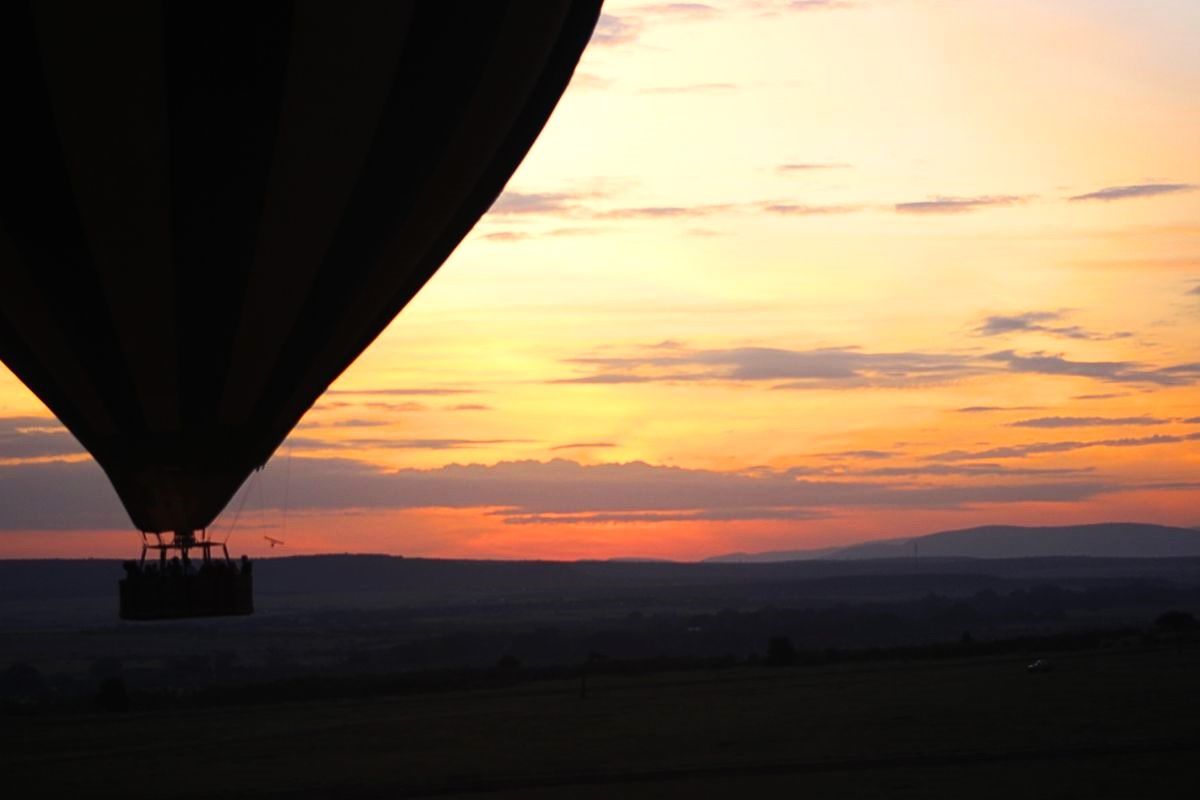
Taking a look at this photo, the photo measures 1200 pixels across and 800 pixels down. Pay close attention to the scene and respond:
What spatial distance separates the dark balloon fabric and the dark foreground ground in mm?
12113

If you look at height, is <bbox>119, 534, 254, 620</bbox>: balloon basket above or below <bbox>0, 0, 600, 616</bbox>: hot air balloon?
below

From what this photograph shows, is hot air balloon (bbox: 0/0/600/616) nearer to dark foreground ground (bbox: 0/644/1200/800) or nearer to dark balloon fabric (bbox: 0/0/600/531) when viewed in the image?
dark balloon fabric (bbox: 0/0/600/531)

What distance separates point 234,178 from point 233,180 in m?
0.04

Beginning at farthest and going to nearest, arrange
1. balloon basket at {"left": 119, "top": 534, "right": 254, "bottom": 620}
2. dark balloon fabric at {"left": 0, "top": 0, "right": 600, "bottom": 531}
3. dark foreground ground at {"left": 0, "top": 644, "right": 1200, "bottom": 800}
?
dark foreground ground at {"left": 0, "top": 644, "right": 1200, "bottom": 800} < balloon basket at {"left": 119, "top": 534, "right": 254, "bottom": 620} < dark balloon fabric at {"left": 0, "top": 0, "right": 600, "bottom": 531}

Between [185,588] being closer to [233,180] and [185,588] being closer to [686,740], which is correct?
[233,180]

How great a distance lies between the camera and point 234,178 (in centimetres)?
1216

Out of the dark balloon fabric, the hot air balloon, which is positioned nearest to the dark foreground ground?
the hot air balloon

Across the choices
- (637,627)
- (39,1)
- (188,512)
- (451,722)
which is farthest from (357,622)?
(39,1)

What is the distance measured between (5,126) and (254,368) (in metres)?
6.04

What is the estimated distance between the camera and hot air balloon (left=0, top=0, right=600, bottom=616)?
1022 centimetres

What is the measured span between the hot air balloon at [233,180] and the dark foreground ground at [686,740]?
469 inches

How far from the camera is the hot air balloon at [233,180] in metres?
10.2

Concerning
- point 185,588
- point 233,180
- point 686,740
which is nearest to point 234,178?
point 233,180

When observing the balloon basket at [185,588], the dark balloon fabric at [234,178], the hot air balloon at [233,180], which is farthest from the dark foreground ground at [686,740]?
the dark balloon fabric at [234,178]
